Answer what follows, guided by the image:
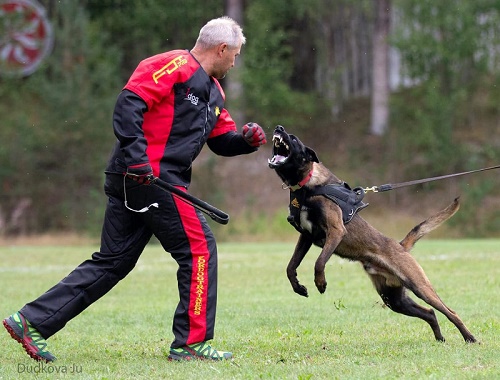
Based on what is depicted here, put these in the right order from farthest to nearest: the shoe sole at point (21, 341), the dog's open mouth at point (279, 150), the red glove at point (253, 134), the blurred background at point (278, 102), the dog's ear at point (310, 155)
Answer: the blurred background at point (278, 102)
the dog's ear at point (310, 155)
the dog's open mouth at point (279, 150)
the red glove at point (253, 134)
the shoe sole at point (21, 341)

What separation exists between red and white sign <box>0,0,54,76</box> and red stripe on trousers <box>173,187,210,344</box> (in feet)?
78.0

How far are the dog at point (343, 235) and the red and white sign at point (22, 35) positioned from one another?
23.0 meters

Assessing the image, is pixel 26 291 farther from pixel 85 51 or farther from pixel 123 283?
pixel 85 51

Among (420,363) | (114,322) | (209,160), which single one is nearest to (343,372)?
(420,363)

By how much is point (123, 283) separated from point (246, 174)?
639 inches

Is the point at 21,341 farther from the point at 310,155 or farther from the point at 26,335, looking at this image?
the point at 310,155

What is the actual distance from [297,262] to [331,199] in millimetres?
515

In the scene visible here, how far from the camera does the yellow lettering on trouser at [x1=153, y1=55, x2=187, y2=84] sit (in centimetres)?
509

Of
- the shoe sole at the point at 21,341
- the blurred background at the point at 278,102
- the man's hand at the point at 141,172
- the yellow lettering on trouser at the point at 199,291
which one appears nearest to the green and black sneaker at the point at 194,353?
the yellow lettering on trouser at the point at 199,291

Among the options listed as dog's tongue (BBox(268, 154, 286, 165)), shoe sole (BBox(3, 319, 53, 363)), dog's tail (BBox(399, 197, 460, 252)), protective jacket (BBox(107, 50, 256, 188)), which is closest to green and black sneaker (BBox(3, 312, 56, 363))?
shoe sole (BBox(3, 319, 53, 363))

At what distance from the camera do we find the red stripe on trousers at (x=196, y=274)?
527 centimetres

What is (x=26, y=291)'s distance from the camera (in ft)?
34.6

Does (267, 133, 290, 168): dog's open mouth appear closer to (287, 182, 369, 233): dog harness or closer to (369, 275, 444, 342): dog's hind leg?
(287, 182, 369, 233): dog harness

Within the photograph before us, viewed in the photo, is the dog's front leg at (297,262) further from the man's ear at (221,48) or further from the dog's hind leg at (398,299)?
the man's ear at (221,48)
